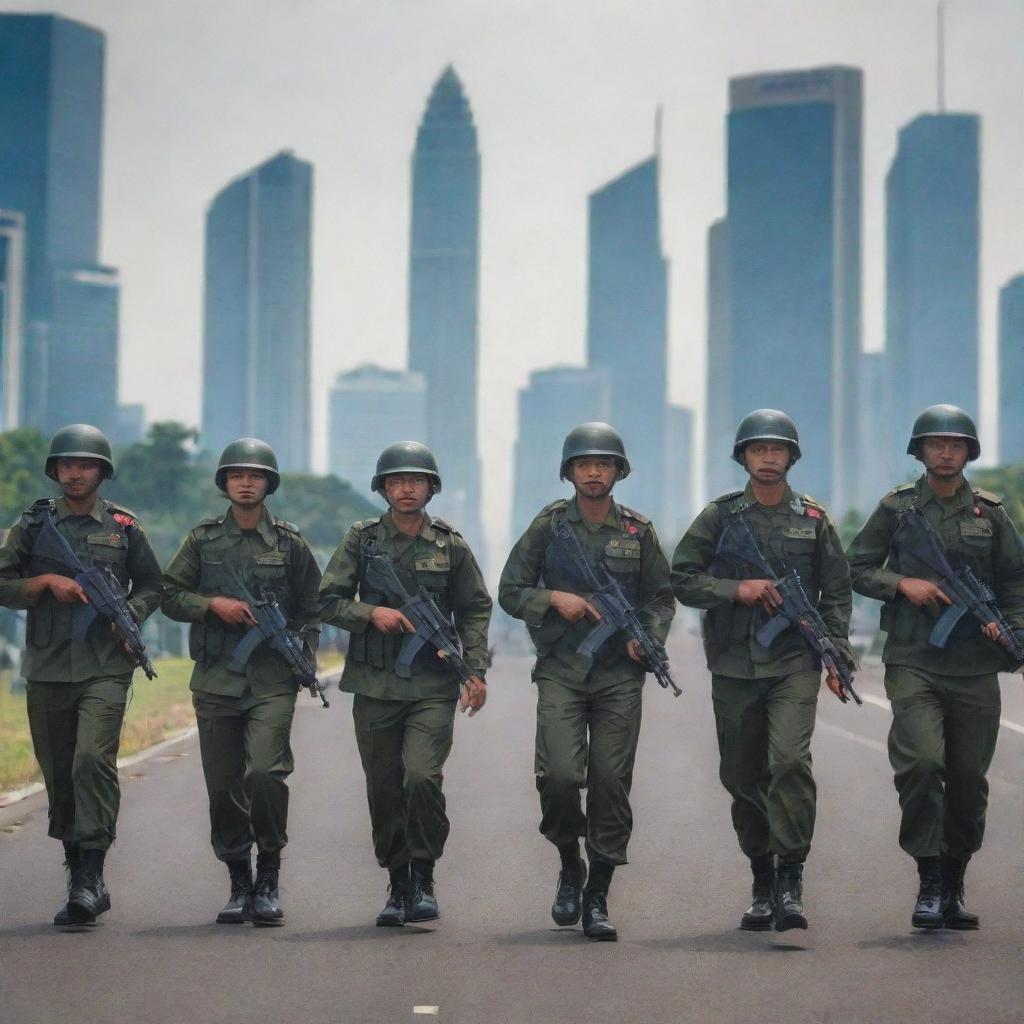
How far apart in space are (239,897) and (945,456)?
3639 millimetres

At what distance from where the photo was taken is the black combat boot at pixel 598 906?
843cm

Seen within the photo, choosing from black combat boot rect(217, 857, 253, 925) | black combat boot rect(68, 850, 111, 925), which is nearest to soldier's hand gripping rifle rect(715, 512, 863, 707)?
black combat boot rect(217, 857, 253, 925)

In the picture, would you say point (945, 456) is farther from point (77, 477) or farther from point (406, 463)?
point (77, 477)

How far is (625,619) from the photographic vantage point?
8844 millimetres

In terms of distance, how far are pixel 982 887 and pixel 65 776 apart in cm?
436

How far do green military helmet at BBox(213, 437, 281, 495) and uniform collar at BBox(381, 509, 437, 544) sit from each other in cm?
52

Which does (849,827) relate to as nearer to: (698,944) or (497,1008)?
(698,944)

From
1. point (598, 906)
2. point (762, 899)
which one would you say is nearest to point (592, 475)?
point (598, 906)

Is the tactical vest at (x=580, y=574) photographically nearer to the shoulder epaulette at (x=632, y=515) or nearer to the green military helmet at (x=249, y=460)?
the shoulder epaulette at (x=632, y=515)

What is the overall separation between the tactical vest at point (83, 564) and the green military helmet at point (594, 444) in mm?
2013

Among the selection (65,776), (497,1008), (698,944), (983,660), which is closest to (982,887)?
(983,660)

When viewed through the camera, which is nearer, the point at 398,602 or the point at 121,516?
the point at 398,602

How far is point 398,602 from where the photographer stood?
9.10 m

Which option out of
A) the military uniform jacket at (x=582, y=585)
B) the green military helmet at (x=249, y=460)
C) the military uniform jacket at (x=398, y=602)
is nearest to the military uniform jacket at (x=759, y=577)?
the military uniform jacket at (x=582, y=585)
